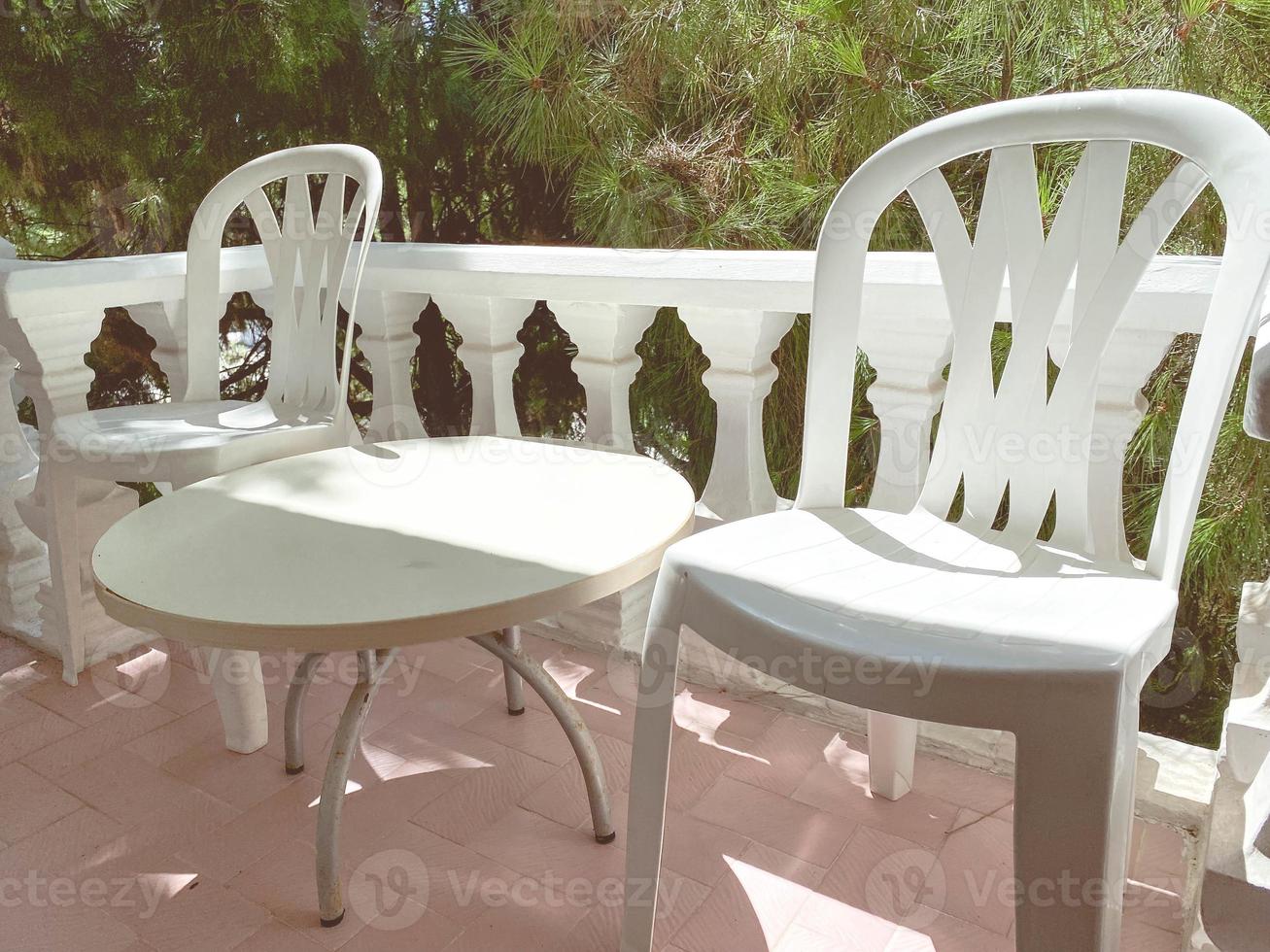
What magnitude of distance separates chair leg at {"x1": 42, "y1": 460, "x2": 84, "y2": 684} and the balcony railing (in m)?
0.04

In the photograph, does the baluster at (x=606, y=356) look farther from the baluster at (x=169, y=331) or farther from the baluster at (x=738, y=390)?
the baluster at (x=169, y=331)

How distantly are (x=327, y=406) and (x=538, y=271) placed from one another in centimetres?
54

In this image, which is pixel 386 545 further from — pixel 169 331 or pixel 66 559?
pixel 169 331

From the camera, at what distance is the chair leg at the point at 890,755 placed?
5.10ft

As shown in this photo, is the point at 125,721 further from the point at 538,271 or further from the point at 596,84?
the point at 596,84

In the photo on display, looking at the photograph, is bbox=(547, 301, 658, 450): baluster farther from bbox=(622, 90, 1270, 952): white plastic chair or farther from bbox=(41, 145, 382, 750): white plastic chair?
bbox=(622, 90, 1270, 952): white plastic chair

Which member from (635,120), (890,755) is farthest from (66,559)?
(635,120)

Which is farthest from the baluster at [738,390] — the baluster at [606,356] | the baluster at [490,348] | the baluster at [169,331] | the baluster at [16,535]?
the baluster at [16,535]

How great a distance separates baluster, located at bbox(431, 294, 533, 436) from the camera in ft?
6.81

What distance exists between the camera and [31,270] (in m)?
1.90

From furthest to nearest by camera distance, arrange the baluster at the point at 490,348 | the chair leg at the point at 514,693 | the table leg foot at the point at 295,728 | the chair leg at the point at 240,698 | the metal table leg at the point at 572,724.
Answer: the baluster at the point at 490,348, the chair leg at the point at 514,693, the chair leg at the point at 240,698, the table leg foot at the point at 295,728, the metal table leg at the point at 572,724

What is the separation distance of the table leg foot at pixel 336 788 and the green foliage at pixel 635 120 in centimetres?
209

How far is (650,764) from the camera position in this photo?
1.13 meters

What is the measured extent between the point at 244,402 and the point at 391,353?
38cm
